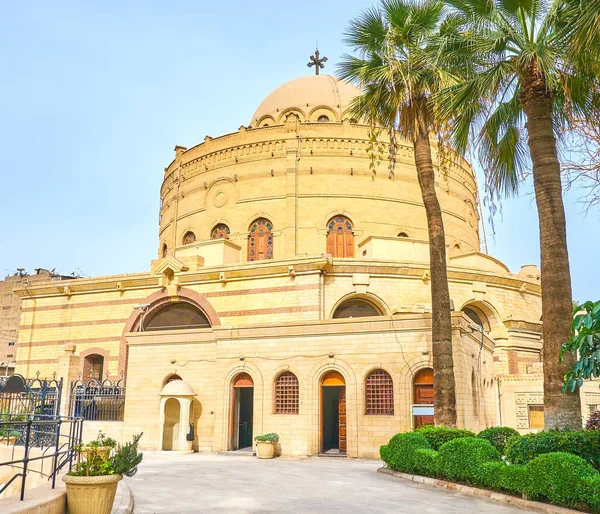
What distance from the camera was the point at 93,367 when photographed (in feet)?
105

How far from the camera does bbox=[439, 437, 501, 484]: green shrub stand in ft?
40.0

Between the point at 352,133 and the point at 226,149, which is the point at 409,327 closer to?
the point at 352,133

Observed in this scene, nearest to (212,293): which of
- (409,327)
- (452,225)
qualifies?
(409,327)

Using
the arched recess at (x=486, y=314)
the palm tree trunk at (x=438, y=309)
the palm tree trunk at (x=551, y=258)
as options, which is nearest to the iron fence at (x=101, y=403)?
the palm tree trunk at (x=438, y=309)

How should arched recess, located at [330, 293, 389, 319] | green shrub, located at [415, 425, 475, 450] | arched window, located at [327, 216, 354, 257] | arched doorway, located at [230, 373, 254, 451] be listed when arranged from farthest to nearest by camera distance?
1. arched window, located at [327, 216, 354, 257]
2. arched recess, located at [330, 293, 389, 319]
3. arched doorway, located at [230, 373, 254, 451]
4. green shrub, located at [415, 425, 475, 450]

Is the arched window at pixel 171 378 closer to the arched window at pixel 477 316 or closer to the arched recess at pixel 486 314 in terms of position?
the arched recess at pixel 486 314

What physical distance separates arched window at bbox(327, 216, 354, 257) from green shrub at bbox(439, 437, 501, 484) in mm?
20841

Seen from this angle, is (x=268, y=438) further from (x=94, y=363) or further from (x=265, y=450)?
(x=94, y=363)

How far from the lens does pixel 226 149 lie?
36.5m

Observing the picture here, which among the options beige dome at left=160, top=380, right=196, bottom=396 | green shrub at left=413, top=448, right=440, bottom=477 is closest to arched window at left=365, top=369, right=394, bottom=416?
green shrub at left=413, top=448, right=440, bottom=477

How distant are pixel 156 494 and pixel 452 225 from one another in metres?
28.5

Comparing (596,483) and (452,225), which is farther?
(452,225)

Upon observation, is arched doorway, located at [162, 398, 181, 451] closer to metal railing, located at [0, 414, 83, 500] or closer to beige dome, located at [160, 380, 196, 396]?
beige dome, located at [160, 380, 196, 396]

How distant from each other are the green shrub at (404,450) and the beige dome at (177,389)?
30.5 feet
